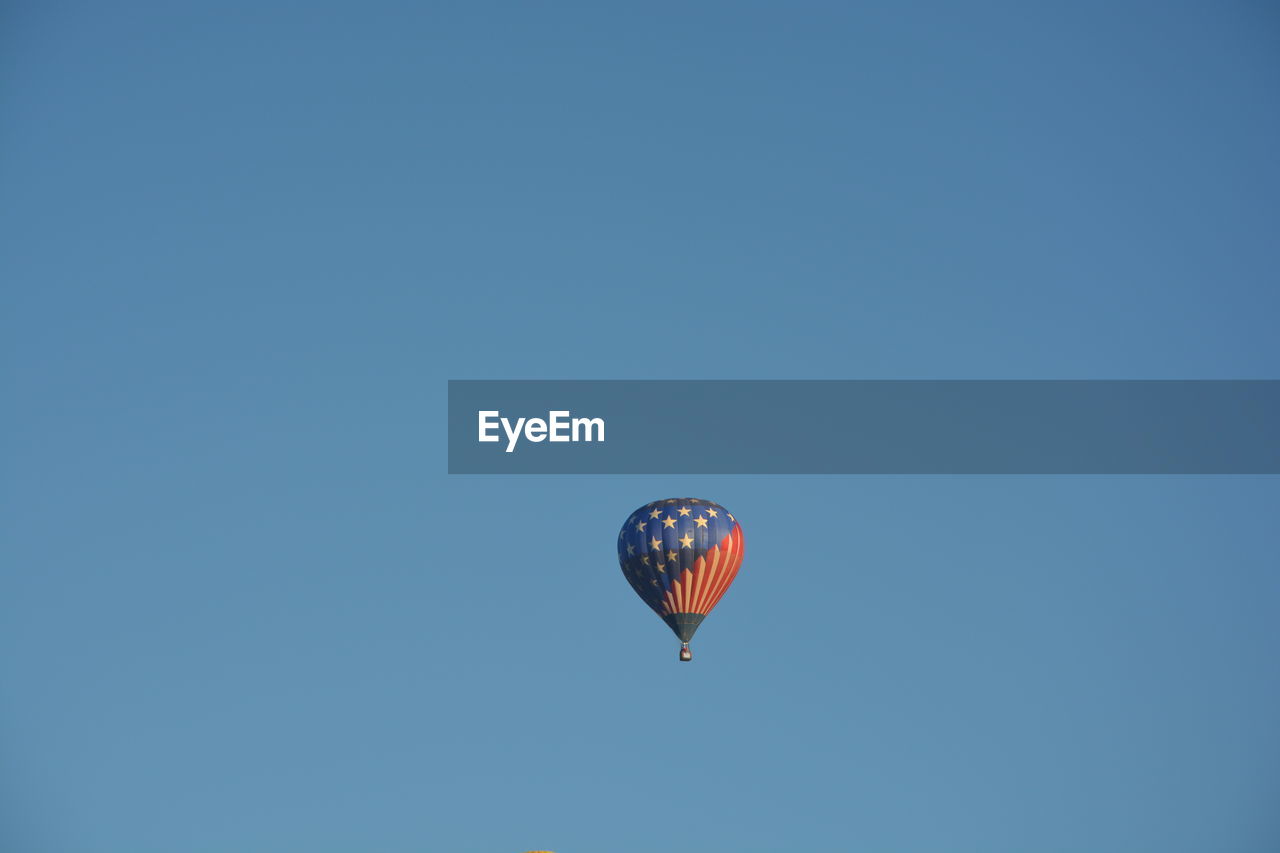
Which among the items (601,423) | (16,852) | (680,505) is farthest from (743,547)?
(16,852)

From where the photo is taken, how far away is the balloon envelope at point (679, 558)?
85.8 metres

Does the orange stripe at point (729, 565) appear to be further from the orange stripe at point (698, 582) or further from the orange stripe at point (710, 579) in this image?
the orange stripe at point (698, 582)

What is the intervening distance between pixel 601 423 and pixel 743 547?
459 inches

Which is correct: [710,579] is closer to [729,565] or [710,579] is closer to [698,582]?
[698,582]

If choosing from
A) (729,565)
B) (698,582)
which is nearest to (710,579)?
(698,582)

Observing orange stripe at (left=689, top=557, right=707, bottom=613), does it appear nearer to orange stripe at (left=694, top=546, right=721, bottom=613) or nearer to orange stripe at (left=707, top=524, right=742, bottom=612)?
orange stripe at (left=694, top=546, right=721, bottom=613)

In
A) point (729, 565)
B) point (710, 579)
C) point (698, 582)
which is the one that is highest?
point (729, 565)

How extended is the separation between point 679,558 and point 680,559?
0.20 feet

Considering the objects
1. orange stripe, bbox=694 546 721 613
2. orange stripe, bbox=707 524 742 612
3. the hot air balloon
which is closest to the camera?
the hot air balloon

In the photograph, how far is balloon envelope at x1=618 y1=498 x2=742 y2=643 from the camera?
8581cm

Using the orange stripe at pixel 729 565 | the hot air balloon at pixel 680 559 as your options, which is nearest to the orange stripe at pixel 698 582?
the hot air balloon at pixel 680 559

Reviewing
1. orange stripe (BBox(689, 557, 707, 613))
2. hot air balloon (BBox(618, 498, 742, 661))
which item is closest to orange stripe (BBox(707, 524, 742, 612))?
hot air balloon (BBox(618, 498, 742, 661))

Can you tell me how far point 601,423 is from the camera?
96375mm

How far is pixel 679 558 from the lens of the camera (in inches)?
3383
